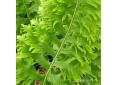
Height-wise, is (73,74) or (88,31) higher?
(88,31)

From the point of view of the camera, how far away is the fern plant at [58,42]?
0.92m

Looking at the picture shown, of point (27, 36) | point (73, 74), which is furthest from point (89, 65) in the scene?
point (27, 36)

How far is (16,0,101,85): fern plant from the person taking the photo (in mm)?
924

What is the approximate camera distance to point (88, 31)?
0.94 meters

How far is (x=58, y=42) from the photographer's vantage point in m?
0.93
